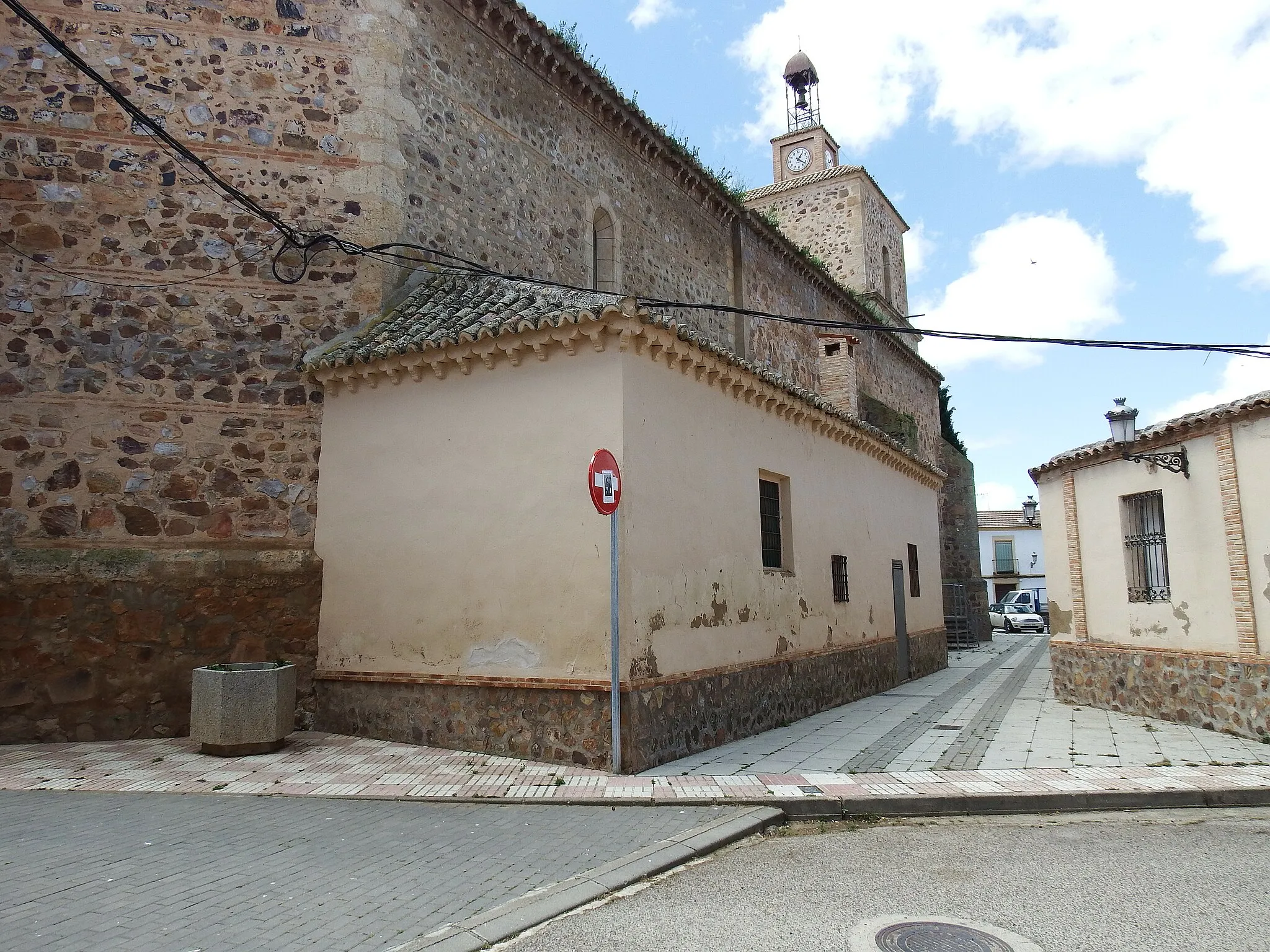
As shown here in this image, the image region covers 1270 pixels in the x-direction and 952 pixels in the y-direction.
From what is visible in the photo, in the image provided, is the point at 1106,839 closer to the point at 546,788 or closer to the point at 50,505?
the point at 546,788

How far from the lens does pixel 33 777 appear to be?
21.7ft

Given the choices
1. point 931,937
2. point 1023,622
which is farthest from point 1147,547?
point 1023,622

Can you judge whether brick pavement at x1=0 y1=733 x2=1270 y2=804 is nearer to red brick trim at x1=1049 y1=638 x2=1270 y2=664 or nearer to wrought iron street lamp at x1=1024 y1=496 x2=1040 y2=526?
red brick trim at x1=1049 y1=638 x2=1270 y2=664

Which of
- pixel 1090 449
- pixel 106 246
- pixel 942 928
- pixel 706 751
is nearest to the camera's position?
pixel 942 928

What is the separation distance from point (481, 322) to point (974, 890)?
6.12m

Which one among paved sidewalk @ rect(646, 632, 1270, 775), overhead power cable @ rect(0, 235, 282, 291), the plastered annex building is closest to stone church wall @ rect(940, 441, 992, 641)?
paved sidewalk @ rect(646, 632, 1270, 775)

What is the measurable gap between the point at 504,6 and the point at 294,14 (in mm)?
2795

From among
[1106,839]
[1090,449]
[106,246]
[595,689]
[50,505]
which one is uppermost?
[106,246]

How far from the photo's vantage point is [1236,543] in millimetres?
8688

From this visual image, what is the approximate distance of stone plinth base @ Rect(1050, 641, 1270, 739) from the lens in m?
8.47

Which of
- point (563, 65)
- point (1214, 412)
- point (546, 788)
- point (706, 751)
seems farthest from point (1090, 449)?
point (563, 65)

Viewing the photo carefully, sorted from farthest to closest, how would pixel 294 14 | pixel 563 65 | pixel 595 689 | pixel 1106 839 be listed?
pixel 563 65 < pixel 294 14 < pixel 595 689 < pixel 1106 839

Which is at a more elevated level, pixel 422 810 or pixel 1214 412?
pixel 1214 412

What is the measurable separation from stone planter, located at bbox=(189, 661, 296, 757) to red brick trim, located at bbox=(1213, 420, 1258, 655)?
365 inches
